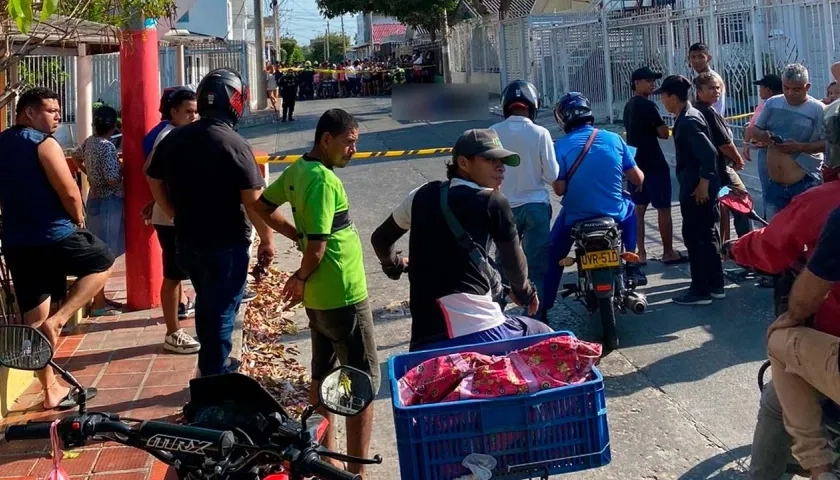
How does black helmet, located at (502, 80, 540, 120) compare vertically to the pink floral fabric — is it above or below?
above

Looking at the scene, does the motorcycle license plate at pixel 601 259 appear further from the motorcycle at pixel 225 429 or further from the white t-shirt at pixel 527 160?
the motorcycle at pixel 225 429

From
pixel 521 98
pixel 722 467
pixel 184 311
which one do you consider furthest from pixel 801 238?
pixel 184 311

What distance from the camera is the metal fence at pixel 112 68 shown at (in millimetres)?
15477

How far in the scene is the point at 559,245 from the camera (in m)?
6.54

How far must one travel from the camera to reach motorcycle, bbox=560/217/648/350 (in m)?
6.17

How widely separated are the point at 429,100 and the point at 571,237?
591cm

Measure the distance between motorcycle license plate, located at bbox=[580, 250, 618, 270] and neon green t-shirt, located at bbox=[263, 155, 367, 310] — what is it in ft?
7.47

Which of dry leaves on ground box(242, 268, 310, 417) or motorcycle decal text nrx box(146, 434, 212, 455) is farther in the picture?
dry leaves on ground box(242, 268, 310, 417)

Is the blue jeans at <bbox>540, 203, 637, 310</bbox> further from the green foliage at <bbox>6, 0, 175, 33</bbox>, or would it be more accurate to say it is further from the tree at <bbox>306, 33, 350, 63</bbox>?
the tree at <bbox>306, 33, 350, 63</bbox>

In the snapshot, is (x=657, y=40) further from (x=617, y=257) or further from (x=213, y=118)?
(x=213, y=118)

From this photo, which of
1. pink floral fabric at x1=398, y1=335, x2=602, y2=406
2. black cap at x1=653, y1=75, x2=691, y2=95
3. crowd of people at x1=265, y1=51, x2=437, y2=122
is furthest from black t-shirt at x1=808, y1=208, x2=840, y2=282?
crowd of people at x1=265, y1=51, x2=437, y2=122

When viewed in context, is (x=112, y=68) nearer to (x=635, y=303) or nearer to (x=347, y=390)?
(x=635, y=303)

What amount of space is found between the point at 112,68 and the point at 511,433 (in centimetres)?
2107

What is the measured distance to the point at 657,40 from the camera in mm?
15898
